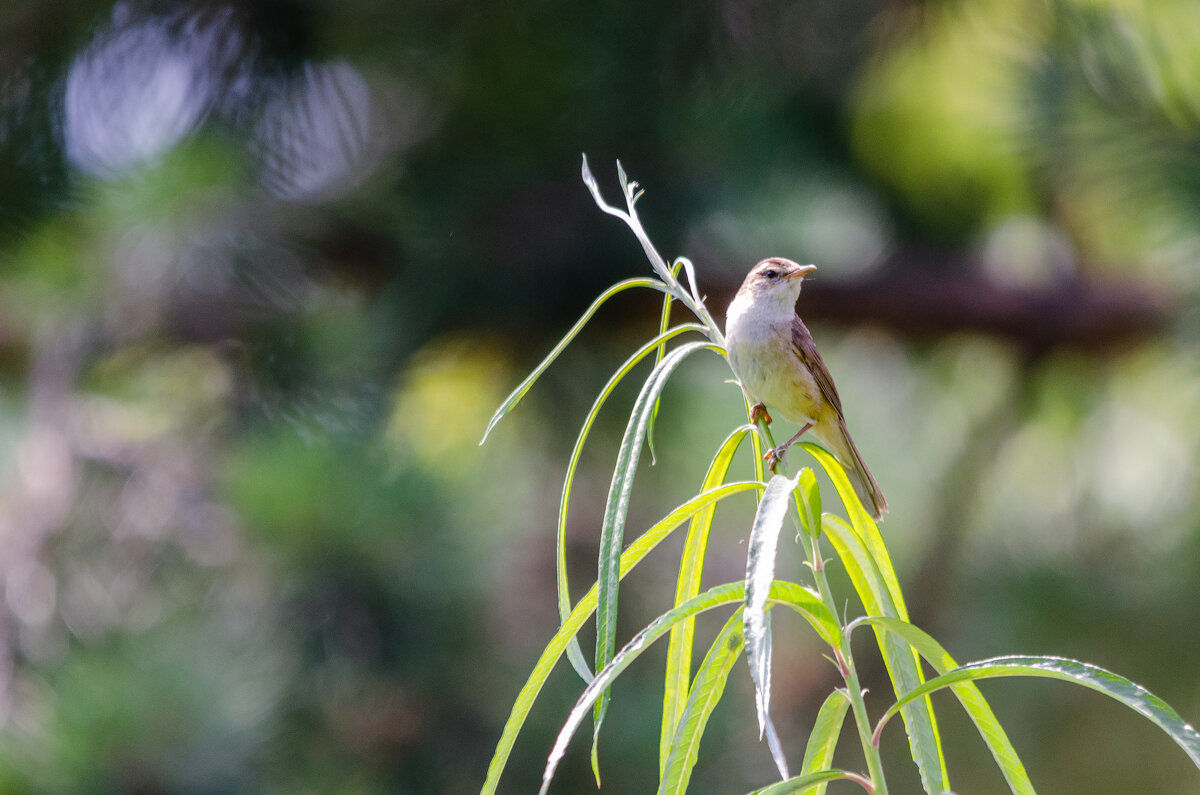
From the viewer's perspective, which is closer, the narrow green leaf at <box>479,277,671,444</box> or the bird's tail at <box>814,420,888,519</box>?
the narrow green leaf at <box>479,277,671,444</box>

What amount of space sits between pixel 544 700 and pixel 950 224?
6.37ft

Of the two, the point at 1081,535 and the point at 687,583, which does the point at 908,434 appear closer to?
the point at 1081,535

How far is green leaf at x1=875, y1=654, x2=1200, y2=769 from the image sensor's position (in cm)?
55

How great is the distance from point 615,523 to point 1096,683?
11.2 inches

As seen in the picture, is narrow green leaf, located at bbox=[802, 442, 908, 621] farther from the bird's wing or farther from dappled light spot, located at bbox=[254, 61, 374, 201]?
dappled light spot, located at bbox=[254, 61, 374, 201]

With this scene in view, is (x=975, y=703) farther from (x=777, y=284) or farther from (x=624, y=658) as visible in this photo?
(x=777, y=284)

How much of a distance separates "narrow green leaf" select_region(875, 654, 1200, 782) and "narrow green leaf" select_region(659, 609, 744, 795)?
0.33 ft

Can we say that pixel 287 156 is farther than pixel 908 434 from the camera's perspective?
No

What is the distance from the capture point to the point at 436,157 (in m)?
2.84

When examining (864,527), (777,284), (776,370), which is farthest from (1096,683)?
(777,284)

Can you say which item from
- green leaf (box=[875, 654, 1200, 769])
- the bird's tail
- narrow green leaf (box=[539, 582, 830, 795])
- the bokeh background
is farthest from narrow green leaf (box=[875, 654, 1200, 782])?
the bokeh background

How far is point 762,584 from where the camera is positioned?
1.67 feet

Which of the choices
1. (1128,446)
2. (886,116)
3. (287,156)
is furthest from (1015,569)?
(287,156)

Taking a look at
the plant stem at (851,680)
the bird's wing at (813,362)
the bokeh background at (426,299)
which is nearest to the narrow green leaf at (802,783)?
the plant stem at (851,680)
